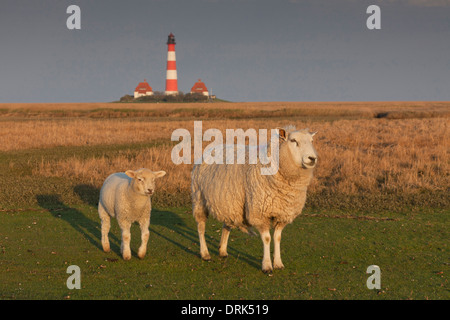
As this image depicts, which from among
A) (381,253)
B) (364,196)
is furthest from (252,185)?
(364,196)

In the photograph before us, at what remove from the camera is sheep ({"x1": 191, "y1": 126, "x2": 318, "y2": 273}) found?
7.68 m

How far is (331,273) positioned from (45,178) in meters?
13.7

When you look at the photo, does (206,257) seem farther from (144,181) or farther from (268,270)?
(144,181)

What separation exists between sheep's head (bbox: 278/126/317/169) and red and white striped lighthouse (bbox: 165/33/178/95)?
114m

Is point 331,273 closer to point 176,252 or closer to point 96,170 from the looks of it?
point 176,252

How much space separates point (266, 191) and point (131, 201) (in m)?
2.56

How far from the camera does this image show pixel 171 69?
12069 centimetres

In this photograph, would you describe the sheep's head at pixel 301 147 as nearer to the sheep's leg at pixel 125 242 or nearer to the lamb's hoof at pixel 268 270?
the lamb's hoof at pixel 268 270

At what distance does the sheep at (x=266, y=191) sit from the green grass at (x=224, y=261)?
2.40 ft

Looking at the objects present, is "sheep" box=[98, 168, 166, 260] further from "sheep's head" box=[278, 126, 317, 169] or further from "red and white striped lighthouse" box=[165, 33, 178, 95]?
"red and white striped lighthouse" box=[165, 33, 178, 95]

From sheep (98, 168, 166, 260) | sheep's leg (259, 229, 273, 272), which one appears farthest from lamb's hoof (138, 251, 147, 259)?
sheep's leg (259, 229, 273, 272)

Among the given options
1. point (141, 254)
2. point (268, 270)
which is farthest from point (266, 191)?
point (141, 254)

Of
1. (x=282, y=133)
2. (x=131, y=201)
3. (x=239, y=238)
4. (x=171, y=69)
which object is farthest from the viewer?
(x=171, y=69)

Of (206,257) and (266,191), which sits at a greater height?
(266,191)
